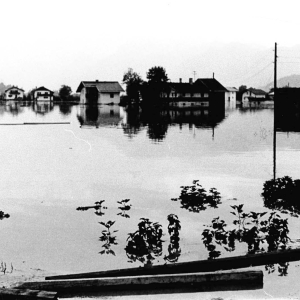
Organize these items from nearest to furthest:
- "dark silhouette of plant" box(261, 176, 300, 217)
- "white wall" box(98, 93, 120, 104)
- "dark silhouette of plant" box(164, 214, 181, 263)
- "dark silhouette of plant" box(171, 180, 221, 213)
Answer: "dark silhouette of plant" box(164, 214, 181, 263) → "dark silhouette of plant" box(261, 176, 300, 217) → "dark silhouette of plant" box(171, 180, 221, 213) → "white wall" box(98, 93, 120, 104)

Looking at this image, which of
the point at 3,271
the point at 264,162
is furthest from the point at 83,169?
the point at 3,271

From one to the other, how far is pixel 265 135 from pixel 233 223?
20.2 m

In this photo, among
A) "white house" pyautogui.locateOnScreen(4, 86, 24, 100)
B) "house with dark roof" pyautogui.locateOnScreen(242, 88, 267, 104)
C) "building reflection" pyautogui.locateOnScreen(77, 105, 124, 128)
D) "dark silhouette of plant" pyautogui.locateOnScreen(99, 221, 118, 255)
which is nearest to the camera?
"dark silhouette of plant" pyautogui.locateOnScreen(99, 221, 118, 255)

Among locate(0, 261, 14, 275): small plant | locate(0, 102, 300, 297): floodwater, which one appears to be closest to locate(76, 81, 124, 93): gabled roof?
locate(0, 102, 300, 297): floodwater

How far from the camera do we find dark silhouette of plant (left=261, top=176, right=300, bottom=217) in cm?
1096

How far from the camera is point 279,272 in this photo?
23.9ft

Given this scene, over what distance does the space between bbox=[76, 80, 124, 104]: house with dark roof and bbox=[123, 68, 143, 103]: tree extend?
759cm

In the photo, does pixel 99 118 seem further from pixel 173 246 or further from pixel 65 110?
pixel 173 246

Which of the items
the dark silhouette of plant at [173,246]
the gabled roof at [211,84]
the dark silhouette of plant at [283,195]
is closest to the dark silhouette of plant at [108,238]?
the dark silhouette of plant at [173,246]

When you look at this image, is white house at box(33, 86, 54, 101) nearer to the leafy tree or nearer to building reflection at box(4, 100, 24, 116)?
building reflection at box(4, 100, 24, 116)

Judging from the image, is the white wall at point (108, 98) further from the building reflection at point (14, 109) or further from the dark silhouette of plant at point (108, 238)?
the dark silhouette of plant at point (108, 238)

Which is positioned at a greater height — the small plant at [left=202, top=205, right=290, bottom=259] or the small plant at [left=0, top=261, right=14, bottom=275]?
the small plant at [left=202, top=205, right=290, bottom=259]

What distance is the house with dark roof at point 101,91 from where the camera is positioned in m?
92.9

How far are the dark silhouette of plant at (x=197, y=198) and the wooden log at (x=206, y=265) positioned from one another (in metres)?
3.53
